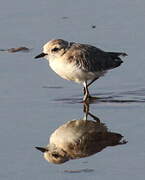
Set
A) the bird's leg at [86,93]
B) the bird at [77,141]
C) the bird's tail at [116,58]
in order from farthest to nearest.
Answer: the bird's tail at [116,58], the bird's leg at [86,93], the bird at [77,141]

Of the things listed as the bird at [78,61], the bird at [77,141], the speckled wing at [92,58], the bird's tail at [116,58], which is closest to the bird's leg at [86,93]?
the bird at [78,61]

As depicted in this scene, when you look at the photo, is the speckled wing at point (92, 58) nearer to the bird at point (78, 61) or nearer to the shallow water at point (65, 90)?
the bird at point (78, 61)

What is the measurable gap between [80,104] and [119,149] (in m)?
2.01

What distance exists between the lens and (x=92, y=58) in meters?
11.7

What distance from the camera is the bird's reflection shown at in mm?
9109

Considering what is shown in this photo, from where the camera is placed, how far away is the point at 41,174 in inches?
335

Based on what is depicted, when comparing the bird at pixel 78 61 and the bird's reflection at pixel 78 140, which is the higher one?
the bird at pixel 78 61

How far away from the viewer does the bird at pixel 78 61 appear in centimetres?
1145

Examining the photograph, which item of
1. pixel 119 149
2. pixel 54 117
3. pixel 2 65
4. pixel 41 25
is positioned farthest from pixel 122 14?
pixel 119 149


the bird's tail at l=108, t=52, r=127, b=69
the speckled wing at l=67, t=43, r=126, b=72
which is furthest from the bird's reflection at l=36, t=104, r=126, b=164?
the bird's tail at l=108, t=52, r=127, b=69

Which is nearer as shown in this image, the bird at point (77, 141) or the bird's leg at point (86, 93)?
the bird at point (77, 141)

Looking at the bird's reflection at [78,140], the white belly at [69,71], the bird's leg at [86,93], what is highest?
the white belly at [69,71]

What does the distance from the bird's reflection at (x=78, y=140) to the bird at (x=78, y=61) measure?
3.92 ft

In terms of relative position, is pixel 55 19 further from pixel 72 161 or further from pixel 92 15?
pixel 72 161
